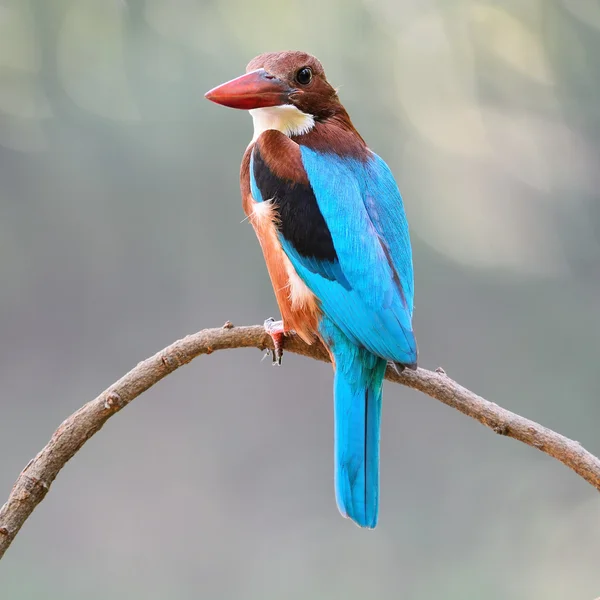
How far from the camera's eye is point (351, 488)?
138 cm

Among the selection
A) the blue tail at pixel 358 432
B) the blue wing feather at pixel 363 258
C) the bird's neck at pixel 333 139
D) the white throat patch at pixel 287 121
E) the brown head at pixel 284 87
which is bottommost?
the blue tail at pixel 358 432

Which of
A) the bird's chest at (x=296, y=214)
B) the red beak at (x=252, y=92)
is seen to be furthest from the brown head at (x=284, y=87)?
the bird's chest at (x=296, y=214)

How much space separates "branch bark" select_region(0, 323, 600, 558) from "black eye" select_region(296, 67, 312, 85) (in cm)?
44

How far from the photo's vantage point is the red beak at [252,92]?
54.3 inches

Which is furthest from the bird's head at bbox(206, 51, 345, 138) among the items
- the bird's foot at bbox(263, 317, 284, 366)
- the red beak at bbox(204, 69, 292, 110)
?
the bird's foot at bbox(263, 317, 284, 366)

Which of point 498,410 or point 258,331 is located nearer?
point 498,410

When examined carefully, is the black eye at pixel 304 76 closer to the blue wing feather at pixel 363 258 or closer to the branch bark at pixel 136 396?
the blue wing feather at pixel 363 258

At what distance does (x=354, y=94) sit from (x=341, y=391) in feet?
5.21

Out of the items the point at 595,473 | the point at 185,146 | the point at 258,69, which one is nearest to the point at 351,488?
the point at 595,473

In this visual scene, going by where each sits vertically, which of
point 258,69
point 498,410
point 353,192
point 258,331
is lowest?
point 498,410

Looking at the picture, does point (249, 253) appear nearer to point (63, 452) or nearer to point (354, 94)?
point (354, 94)

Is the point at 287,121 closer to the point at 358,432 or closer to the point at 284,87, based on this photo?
the point at 284,87

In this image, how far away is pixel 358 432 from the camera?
4.59 ft

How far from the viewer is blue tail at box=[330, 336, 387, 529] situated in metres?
1.38
